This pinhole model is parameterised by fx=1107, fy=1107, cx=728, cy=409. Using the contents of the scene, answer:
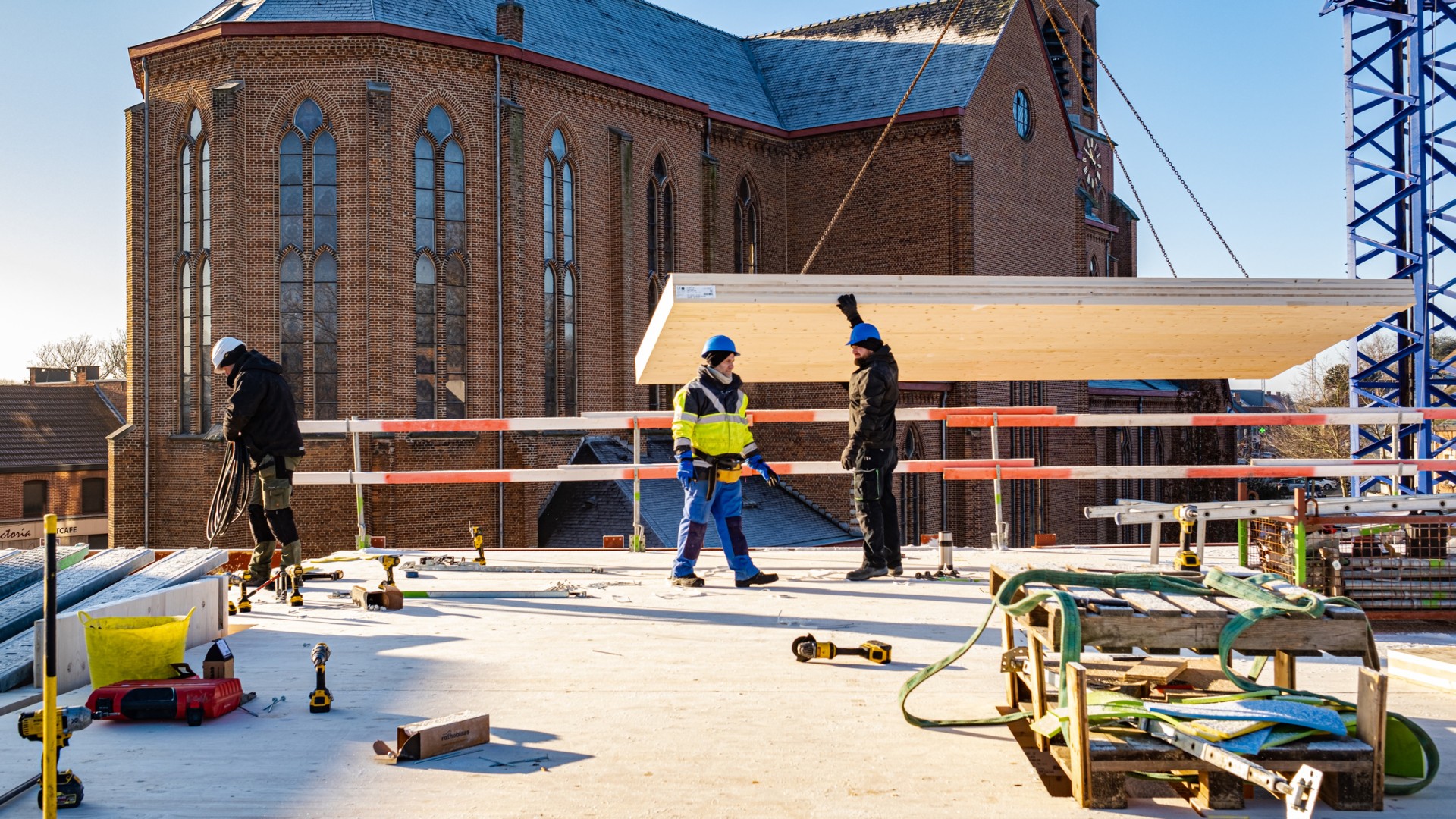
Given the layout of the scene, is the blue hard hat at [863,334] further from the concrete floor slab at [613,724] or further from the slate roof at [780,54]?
the slate roof at [780,54]

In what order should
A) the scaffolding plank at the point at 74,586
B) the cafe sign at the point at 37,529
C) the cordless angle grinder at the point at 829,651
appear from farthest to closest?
the cafe sign at the point at 37,529 < the scaffolding plank at the point at 74,586 < the cordless angle grinder at the point at 829,651

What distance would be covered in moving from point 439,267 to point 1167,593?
19.9m

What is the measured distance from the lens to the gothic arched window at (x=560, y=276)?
80.4 ft

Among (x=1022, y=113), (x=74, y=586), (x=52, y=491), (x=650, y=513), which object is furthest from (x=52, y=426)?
(x=74, y=586)

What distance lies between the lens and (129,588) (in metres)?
7.30

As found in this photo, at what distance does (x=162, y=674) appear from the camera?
5.38 meters

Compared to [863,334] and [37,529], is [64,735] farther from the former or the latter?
[37,529]

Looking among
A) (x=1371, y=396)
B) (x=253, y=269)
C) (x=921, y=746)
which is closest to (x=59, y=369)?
(x=253, y=269)

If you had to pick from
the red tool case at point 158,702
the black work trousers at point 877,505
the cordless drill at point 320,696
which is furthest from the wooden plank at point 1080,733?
the black work trousers at point 877,505

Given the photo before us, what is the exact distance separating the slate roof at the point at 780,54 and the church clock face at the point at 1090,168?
1519 centimetres

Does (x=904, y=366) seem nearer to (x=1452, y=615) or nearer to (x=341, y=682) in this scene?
(x=1452, y=615)

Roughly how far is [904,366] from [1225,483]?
1326 inches

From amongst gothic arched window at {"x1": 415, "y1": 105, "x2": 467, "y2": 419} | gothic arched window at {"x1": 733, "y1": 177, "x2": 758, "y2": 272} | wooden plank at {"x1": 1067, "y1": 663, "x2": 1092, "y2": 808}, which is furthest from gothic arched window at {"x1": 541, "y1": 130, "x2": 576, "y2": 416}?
wooden plank at {"x1": 1067, "y1": 663, "x2": 1092, "y2": 808}

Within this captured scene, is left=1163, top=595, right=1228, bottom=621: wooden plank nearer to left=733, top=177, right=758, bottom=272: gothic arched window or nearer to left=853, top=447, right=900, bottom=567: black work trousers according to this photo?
left=853, top=447, right=900, bottom=567: black work trousers
